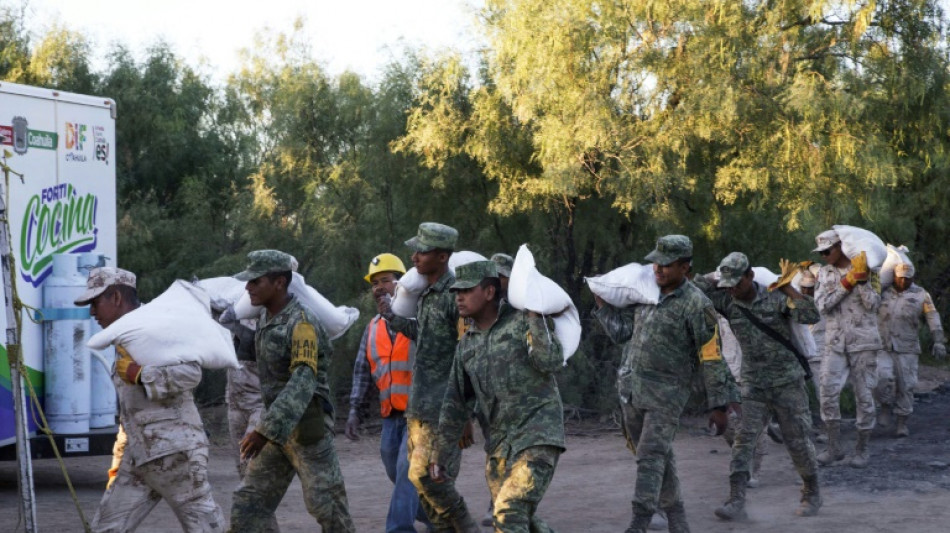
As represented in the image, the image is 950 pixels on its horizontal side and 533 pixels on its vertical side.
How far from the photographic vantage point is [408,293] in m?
7.11

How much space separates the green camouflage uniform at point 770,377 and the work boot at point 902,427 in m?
5.25

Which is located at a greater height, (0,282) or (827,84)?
(827,84)

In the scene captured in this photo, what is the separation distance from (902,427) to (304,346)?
9767 millimetres

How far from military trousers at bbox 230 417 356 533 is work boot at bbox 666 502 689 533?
245 centimetres

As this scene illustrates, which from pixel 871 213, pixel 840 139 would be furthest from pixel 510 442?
pixel 871 213

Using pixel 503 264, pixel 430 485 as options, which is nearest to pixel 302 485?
pixel 430 485

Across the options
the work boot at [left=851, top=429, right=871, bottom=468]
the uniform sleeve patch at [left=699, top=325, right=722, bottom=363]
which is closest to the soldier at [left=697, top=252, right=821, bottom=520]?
the uniform sleeve patch at [left=699, top=325, right=722, bottom=363]

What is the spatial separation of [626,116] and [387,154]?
356 cm

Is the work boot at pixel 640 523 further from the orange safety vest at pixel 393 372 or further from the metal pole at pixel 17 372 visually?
the metal pole at pixel 17 372

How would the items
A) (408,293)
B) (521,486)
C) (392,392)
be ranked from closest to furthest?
(521,486)
(408,293)
(392,392)

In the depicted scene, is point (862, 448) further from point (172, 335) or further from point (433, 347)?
point (172, 335)

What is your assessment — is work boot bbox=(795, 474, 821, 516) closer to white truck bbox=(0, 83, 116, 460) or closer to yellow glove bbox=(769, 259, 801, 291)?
yellow glove bbox=(769, 259, 801, 291)

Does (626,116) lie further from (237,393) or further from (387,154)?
(237,393)

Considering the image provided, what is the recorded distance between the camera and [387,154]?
16547 mm
